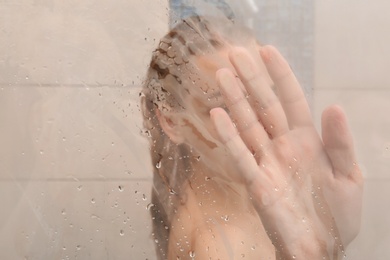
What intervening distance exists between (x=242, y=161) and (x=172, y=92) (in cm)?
10

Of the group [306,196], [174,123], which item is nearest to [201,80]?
[174,123]

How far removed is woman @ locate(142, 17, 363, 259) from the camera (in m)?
0.58

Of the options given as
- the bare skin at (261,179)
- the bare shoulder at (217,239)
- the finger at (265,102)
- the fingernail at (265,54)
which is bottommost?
the bare shoulder at (217,239)

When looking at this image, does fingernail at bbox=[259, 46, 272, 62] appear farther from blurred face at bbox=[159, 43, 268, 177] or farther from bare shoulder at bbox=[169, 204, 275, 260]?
bare shoulder at bbox=[169, 204, 275, 260]

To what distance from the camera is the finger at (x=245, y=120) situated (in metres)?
0.58

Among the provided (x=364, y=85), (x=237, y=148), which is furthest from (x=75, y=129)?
(x=364, y=85)

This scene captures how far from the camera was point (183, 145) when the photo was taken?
0.60m

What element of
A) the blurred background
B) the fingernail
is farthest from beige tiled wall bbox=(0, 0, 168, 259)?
the fingernail

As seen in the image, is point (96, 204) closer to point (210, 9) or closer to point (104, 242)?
point (104, 242)

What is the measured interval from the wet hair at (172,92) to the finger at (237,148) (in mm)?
40

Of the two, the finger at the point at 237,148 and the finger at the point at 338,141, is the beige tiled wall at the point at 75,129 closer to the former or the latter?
the finger at the point at 237,148

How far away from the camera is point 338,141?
1.98 ft

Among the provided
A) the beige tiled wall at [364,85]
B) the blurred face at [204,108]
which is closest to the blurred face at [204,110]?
the blurred face at [204,108]

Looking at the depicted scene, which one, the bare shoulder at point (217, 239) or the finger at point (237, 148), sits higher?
the finger at point (237, 148)
